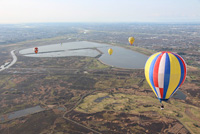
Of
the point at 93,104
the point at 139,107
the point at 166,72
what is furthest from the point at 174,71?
the point at 93,104

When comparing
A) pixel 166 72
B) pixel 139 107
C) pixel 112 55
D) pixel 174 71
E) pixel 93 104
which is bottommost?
pixel 93 104

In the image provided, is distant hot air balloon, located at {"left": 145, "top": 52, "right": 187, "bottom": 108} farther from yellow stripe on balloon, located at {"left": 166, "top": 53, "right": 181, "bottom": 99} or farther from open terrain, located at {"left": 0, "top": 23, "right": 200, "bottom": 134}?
open terrain, located at {"left": 0, "top": 23, "right": 200, "bottom": 134}

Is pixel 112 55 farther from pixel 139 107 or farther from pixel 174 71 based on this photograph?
pixel 174 71

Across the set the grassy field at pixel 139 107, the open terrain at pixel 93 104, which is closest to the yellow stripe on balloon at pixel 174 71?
the open terrain at pixel 93 104

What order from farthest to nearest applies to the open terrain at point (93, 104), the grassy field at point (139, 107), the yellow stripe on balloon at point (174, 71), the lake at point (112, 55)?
the lake at point (112, 55), the grassy field at point (139, 107), the open terrain at point (93, 104), the yellow stripe on balloon at point (174, 71)

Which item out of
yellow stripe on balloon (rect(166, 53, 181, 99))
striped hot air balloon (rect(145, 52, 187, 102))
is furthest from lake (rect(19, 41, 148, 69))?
yellow stripe on balloon (rect(166, 53, 181, 99))

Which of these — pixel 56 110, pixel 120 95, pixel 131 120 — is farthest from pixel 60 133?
pixel 120 95

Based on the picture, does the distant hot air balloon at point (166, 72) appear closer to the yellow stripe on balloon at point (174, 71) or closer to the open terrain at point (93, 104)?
the yellow stripe on balloon at point (174, 71)
